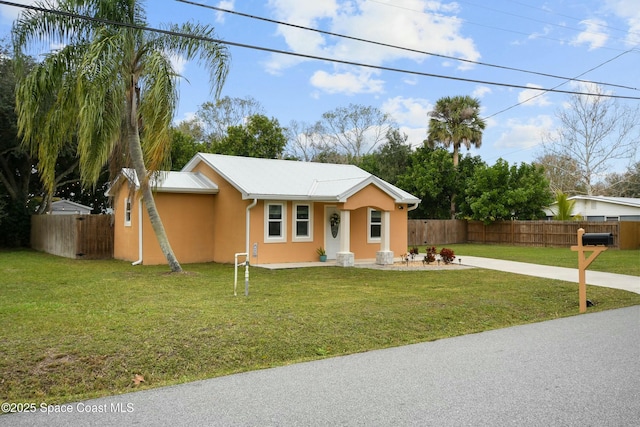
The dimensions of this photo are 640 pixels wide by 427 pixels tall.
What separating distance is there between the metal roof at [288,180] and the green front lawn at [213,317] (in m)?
3.38

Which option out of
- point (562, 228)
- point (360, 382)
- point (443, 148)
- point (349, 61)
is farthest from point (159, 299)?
point (443, 148)

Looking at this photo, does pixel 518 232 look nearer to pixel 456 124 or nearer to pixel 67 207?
pixel 456 124

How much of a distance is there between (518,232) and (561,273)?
1566 cm

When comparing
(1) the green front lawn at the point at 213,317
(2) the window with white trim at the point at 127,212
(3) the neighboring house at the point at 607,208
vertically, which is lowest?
(1) the green front lawn at the point at 213,317

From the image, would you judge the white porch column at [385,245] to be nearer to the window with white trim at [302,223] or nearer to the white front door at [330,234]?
the white front door at [330,234]

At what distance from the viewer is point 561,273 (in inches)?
622

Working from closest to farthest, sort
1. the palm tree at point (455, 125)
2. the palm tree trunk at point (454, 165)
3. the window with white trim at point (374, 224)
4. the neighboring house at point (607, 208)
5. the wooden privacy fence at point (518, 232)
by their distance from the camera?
the window with white trim at point (374, 224) < the wooden privacy fence at point (518, 232) < the neighboring house at point (607, 208) < the palm tree trunk at point (454, 165) < the palm tree at point (455, 125)

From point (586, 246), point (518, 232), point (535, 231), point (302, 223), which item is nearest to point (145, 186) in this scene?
point (302, 223)

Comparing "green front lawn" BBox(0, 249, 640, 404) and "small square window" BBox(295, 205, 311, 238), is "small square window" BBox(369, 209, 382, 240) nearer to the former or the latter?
"small square window" BBox(295, 205, 311, 238)

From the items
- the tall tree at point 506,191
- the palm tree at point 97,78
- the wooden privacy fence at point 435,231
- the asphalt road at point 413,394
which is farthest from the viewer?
the tall tree at point 506,191

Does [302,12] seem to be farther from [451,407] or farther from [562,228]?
[562,228]

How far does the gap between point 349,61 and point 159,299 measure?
6.45 m

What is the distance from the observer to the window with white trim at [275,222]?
17250mm

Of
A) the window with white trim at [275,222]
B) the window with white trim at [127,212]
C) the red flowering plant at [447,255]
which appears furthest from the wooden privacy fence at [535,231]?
the window with white trim at [127,212]
